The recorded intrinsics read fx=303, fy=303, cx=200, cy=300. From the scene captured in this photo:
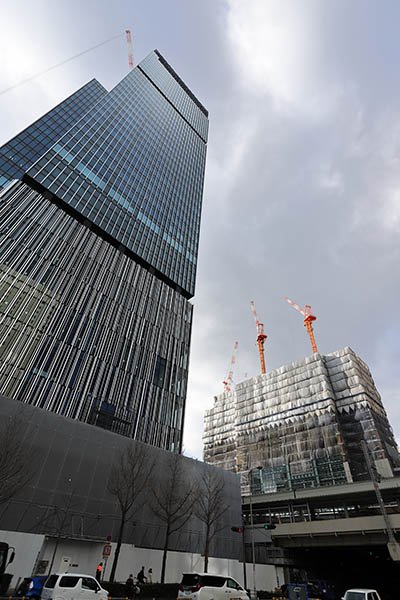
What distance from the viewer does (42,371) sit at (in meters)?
34.9

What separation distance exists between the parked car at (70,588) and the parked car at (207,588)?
11.9ft

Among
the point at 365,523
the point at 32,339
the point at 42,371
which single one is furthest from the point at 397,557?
the point at 32,339

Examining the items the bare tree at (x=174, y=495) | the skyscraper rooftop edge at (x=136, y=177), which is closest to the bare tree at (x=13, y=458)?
the bare tree at (x=174, y=495)

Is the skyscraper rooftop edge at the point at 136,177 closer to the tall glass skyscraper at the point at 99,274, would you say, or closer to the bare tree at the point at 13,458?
the tall glass skyscraper at the point at 99,274

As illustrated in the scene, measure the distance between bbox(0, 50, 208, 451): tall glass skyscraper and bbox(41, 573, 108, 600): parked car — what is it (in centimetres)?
2360

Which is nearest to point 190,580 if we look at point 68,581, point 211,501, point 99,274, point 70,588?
point 70,588

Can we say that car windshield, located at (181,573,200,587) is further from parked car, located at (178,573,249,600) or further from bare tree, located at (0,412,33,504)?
bare tree, located at (0,412,33,504)

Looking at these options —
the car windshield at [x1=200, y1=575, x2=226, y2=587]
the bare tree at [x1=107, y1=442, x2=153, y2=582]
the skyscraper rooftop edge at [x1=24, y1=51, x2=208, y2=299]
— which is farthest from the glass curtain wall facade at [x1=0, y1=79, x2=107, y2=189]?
the car windshield at [x1=200, y1=575, x2=226, y2=587]

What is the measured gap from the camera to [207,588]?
1377cm

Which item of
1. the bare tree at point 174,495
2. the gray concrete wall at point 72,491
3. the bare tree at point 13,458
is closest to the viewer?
the bare tree at point 13,458

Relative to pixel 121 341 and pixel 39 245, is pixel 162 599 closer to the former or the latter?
pixel 121 341

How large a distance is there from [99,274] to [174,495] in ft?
108

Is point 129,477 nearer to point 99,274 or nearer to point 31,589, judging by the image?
point 31,589

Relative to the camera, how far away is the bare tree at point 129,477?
24.0 meters
